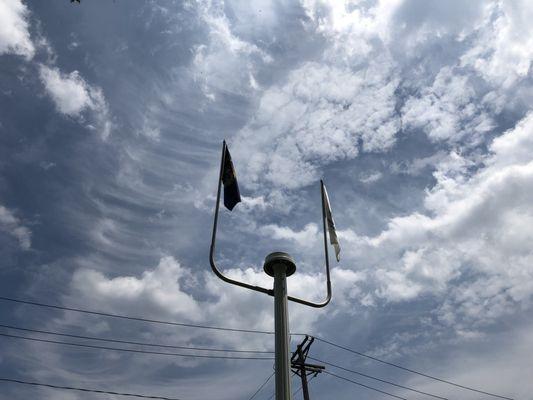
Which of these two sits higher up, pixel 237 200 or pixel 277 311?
pixel 237 200

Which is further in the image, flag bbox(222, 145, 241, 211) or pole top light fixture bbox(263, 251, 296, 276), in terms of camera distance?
flag bbox(222, 145, 241, 211)

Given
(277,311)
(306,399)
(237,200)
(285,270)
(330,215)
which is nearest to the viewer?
(277,311)

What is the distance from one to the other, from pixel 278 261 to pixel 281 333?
0.89 m

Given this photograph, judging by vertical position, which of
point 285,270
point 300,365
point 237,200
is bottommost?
point 285,270

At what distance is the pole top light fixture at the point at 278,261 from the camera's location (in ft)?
15.8

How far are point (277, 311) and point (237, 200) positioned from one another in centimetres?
231

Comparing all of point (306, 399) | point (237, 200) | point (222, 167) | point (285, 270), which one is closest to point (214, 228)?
point (237, 200)

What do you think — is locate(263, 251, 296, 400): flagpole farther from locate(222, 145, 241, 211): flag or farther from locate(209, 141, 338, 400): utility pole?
locate(222, 145, 241, 211): flag

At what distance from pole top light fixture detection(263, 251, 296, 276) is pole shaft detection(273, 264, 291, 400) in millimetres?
46

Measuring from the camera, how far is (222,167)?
251 inches

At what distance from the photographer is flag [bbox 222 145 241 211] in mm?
6320

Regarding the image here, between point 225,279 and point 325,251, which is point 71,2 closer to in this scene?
point 225,279

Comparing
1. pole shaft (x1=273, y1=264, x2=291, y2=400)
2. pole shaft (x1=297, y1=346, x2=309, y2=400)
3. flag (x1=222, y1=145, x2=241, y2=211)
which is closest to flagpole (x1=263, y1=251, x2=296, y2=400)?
pole shaft (x1=273, y1=264, x2=291, y2=400)

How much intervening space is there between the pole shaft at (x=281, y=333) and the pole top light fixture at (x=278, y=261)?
0.15 feet
